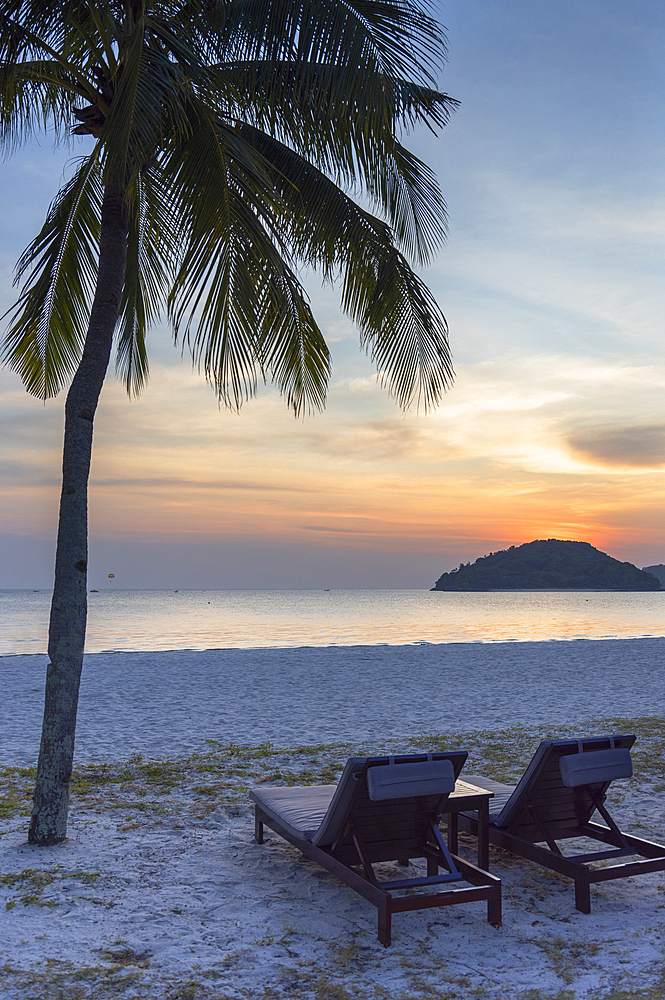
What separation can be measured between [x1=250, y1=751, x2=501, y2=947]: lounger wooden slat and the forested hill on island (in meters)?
126

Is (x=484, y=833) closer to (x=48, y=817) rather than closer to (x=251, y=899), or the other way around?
(x=251, y=899)

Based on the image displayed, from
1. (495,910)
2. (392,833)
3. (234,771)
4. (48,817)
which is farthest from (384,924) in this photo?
(234,771)

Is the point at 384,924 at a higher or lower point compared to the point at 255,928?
higher

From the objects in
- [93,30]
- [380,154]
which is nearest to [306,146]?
[380,154]

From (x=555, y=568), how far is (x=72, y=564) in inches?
5173

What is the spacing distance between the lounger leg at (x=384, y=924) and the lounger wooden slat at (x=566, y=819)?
909 millimetres

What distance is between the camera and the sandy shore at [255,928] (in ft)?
9.25

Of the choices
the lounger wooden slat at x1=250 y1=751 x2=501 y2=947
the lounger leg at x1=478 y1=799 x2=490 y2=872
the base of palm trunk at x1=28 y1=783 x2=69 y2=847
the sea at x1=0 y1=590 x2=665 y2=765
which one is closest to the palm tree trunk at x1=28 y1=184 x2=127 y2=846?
the base of palm trunk at x1=28 y1=783 x2=69 y2=847

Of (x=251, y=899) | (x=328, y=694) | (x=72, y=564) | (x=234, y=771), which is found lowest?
(x=328, y=694)

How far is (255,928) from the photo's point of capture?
3.32 metres

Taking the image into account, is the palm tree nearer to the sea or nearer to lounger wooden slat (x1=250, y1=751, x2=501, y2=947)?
lounger wooden slat (x1=250, y1=751, x2=501, y2=947)

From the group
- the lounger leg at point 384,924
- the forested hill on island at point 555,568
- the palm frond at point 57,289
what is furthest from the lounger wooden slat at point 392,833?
the forested hill on island at point 555,568

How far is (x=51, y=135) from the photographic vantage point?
5.79 metres

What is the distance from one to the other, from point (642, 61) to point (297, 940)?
9585 mm
